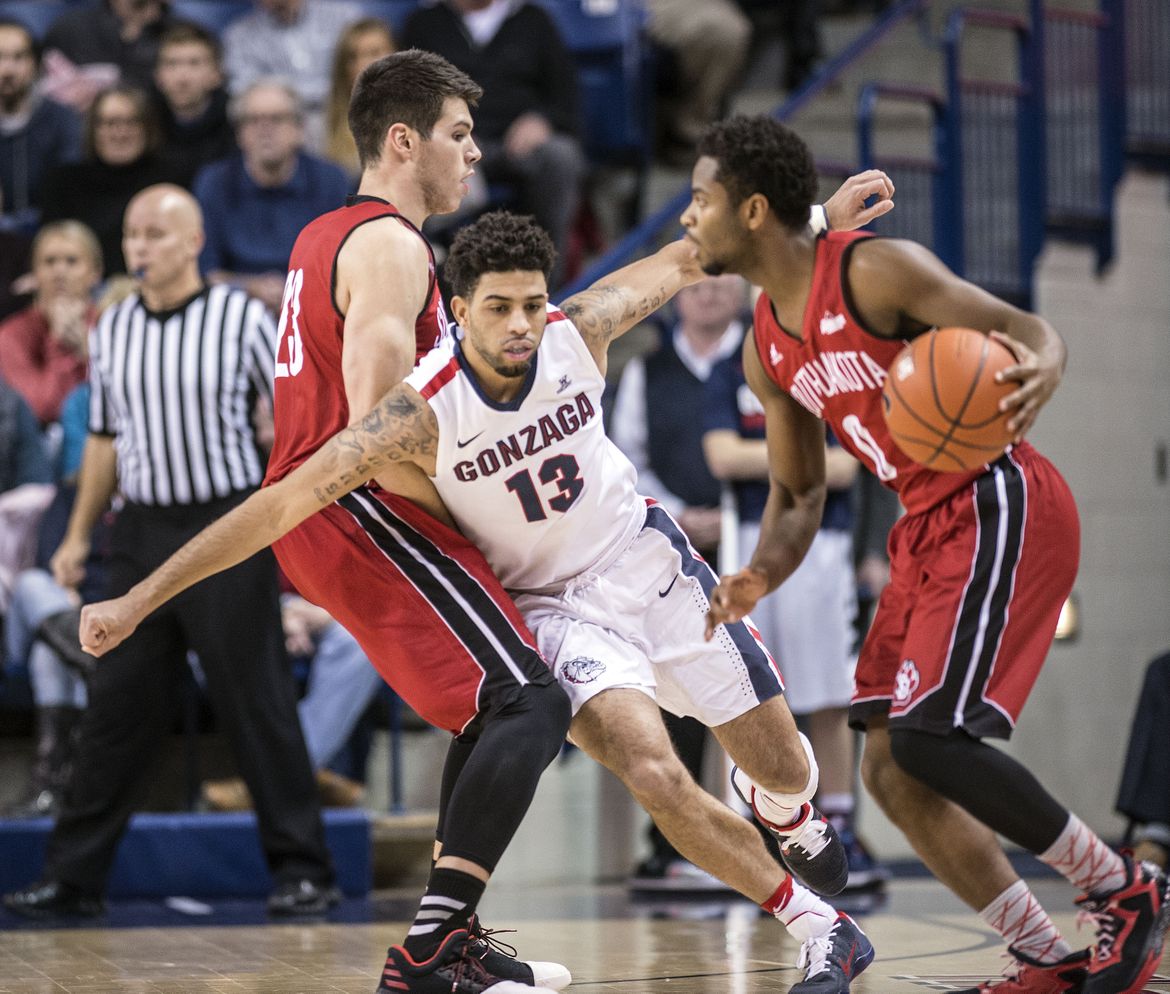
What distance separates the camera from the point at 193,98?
8.09 m

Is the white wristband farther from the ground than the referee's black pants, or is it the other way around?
the white wristband

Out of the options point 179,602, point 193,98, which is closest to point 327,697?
point 179,602

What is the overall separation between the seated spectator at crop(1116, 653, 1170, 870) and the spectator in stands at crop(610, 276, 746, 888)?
1463mm

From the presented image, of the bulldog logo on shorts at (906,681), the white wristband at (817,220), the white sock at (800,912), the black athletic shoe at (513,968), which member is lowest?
the black athletic shoe at (513,968)

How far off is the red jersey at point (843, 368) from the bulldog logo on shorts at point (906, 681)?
335mm

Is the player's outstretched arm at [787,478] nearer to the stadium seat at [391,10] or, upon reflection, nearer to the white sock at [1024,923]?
the white sock at [1024,923]

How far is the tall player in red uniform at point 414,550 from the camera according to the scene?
3557 millimetres

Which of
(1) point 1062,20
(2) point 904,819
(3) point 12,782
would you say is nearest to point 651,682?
(2) point 904,819

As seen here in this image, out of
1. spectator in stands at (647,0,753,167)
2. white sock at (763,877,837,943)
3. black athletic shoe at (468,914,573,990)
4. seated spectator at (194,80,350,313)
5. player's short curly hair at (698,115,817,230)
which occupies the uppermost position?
spectator in stands at (647,0,753,167)

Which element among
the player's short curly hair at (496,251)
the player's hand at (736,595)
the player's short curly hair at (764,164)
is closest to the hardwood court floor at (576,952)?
the player's hand at (736,595)

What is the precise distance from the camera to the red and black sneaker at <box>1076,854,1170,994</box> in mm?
3475

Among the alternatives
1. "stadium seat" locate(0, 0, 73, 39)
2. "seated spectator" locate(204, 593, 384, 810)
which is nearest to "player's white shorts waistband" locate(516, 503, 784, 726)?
"seated spectator" locate(204, 593, 384, 810)

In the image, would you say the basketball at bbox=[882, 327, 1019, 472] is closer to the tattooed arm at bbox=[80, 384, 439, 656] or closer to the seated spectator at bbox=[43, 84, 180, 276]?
the tattooed arm at bbox=[80, 384, 439, 656]

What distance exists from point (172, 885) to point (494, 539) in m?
2.82
